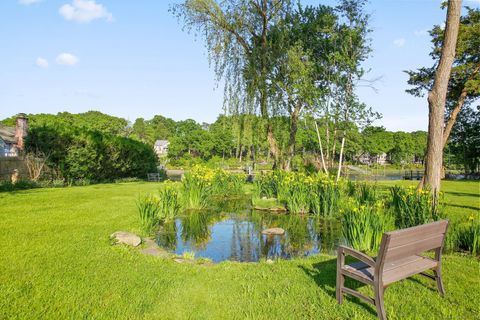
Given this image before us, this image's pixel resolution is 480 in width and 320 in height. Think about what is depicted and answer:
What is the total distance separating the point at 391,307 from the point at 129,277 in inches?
126

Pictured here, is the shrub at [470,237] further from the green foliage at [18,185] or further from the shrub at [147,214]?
the green foliage at [18,185]

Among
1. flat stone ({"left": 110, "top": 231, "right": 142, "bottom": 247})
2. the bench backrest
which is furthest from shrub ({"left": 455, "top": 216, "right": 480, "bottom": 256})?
flat stone ({"left": 110, "top": 231, "right": 142, "bottom": 247})

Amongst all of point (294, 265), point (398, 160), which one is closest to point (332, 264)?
point (294, 265)

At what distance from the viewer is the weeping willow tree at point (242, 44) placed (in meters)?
15.9

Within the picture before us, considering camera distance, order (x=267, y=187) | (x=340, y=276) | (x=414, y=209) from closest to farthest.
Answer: (x=340, y=276) < (x=414, y=209) < (x=267, y=187)

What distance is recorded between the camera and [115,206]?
10477 mm

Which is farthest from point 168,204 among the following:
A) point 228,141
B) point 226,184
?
point 228,141

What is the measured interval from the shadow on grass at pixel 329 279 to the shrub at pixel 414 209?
2430 mm

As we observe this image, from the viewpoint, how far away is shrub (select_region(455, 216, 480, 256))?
228 inches

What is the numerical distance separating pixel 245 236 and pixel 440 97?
6.25 metres

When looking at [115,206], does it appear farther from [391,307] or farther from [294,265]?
[391,307]

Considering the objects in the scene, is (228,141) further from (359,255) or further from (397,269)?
(359,255)

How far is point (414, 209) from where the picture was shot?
7.14 meters

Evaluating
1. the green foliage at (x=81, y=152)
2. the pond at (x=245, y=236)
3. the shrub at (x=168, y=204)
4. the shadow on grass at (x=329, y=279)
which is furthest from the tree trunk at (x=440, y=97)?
the green foliage at (x=81, y=152)
